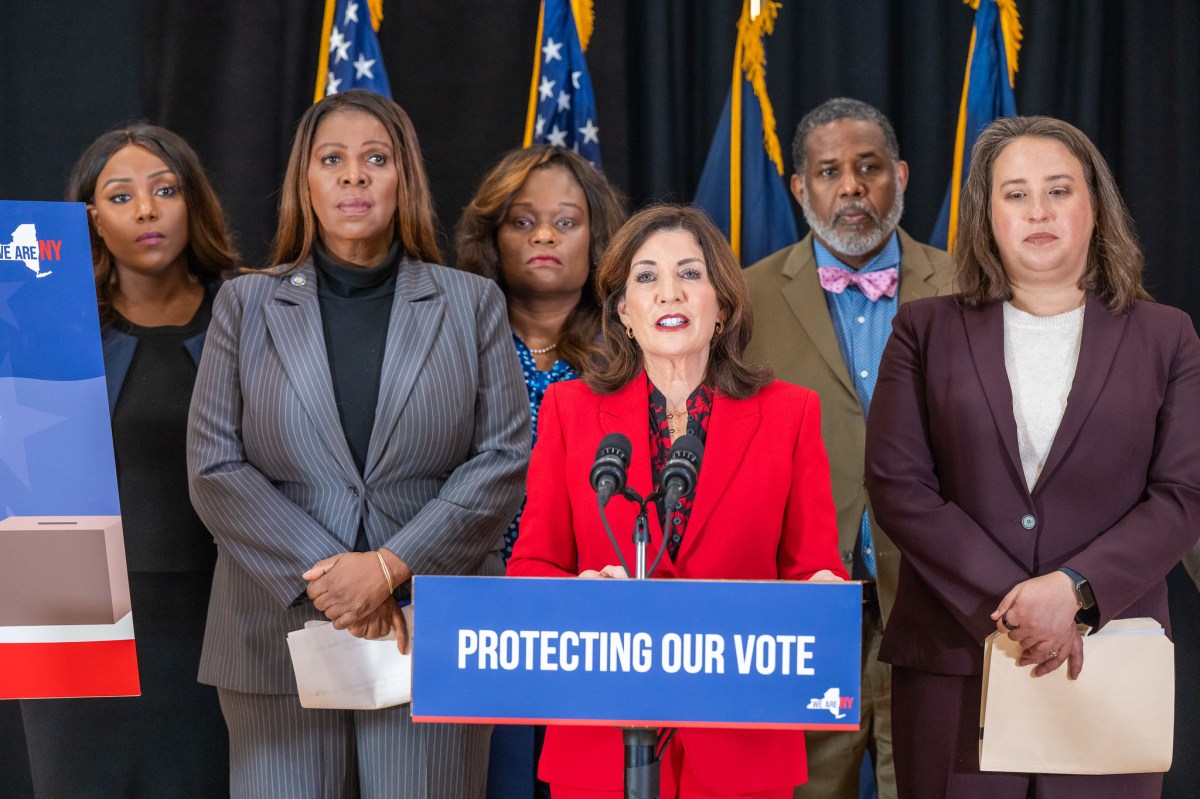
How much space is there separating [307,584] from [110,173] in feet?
4.93

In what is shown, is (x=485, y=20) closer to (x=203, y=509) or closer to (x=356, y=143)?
(x=356, y=143)

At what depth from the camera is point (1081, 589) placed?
7.68 feet

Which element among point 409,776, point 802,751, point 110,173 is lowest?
point 409,776

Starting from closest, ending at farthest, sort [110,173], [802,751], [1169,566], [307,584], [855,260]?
[802,751], [1169,566], [307,584], [110,173], [855,260]

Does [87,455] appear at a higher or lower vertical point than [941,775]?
higher

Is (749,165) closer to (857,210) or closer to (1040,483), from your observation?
(857,210)

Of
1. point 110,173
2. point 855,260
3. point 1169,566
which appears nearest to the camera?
point 1169,566

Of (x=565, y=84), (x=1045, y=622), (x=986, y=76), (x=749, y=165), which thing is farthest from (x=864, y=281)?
(x=1045, y=622)

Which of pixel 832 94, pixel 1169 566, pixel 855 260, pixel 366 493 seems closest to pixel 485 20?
pixel 832 94

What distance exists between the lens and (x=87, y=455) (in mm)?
2809

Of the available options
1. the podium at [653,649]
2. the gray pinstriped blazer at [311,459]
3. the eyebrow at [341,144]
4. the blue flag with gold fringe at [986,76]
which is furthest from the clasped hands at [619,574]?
the blue flag with gold fringe at [986,76]

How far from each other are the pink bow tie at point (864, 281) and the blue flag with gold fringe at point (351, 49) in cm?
158

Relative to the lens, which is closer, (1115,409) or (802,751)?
(802,751)

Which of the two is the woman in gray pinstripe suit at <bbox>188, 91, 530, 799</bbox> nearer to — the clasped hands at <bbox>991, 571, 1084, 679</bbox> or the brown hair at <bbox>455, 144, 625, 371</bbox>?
the brown hair at <bbox>455, 144, 625, 371</bbox>
